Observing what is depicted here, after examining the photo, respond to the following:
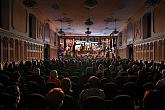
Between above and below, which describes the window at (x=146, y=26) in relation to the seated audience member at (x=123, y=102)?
above

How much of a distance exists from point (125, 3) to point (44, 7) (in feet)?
23.7

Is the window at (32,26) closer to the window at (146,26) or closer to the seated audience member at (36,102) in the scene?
the window at (146,26)

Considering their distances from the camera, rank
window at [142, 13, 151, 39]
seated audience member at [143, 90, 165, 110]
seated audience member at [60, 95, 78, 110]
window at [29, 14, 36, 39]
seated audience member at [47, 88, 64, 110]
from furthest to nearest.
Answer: window at [29, 14, 36, 39] → window at [142, 13, 151, 39] → seated audience member at [60, 95, 78, 110] → seated audience member at [47, 88, 64, 110] → seated audience member at [143, 90, 165, 110]

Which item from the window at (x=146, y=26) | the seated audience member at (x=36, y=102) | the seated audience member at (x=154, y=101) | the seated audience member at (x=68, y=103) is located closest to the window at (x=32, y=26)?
the window at (x=146, y=26)

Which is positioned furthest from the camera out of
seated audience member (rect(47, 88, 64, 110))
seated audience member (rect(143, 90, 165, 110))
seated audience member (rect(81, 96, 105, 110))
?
seated audience member (rect(81, 96, 105, 110))

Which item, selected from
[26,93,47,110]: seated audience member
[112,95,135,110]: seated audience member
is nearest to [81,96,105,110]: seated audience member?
[112,95,135,110]: seated audience member

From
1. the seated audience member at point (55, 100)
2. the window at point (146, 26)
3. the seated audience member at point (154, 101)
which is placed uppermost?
the window at point (146, 26)

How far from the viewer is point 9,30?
18750 millimetres

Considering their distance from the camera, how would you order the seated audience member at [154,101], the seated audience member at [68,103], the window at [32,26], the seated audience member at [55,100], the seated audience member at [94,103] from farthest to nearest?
the window at [32,26]
the seated audience member at [68,103]
the seated audience member at [94,103]
the seated audience member at [55,100]
the seated audience member at [154,101]

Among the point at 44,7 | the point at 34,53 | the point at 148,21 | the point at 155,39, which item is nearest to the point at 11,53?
the point at 44,7

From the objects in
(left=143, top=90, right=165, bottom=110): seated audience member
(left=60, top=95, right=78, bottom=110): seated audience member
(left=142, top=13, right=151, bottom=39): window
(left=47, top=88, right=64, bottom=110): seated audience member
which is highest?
(left=142, top=13, right=151, bottom=39): window

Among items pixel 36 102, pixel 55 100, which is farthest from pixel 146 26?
pixel 55 100

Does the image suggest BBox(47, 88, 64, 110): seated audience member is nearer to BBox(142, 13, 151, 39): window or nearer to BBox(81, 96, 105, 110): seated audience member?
BBox(81, 96, 105, 110): seated audience member

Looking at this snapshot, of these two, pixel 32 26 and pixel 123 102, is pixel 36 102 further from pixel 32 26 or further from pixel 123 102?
pixel 32 26
